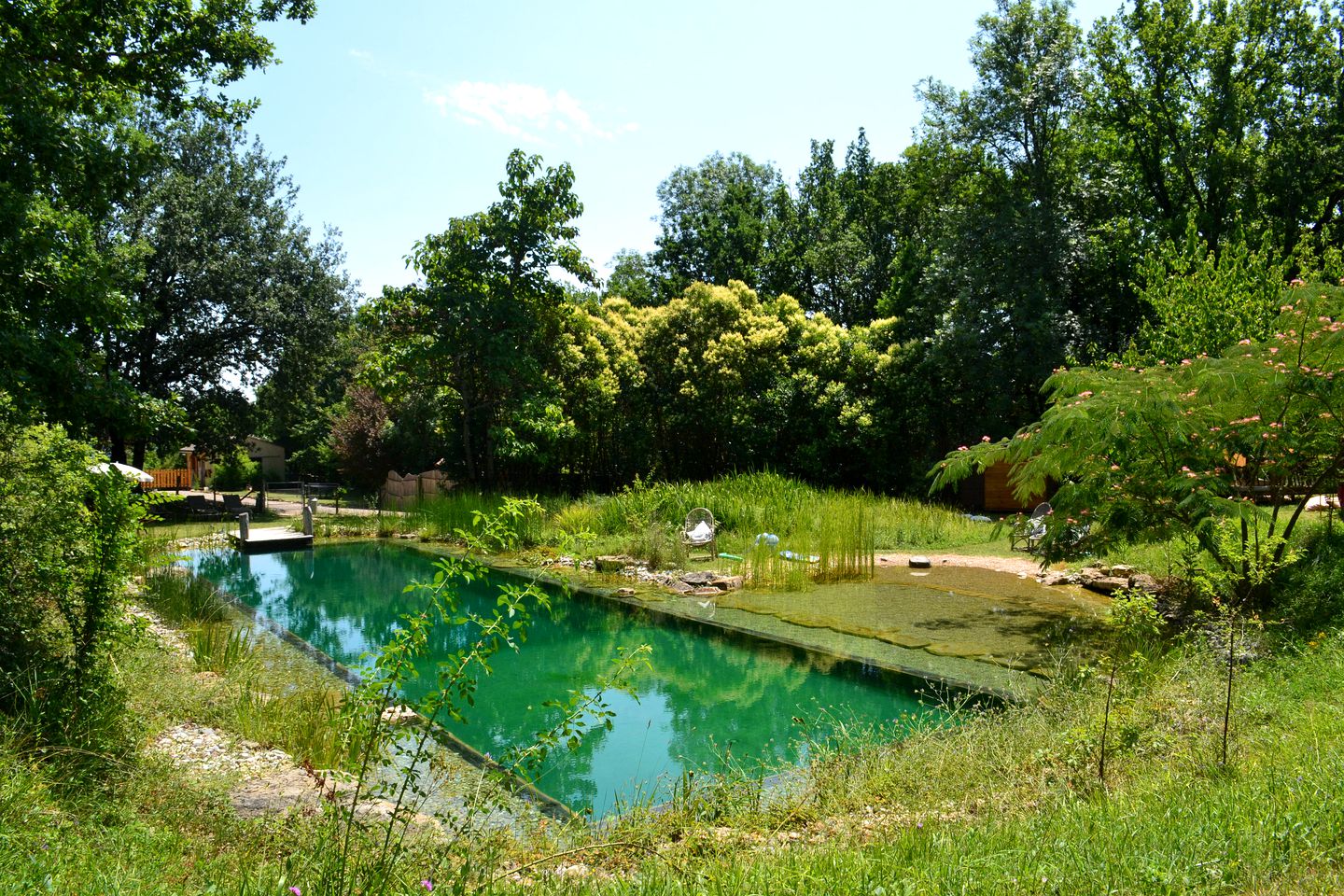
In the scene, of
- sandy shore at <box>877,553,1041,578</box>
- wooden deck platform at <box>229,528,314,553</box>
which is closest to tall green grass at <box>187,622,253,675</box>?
sandy shore at <box>877,553,1041,578</box>

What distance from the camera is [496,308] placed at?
1744 centimetres

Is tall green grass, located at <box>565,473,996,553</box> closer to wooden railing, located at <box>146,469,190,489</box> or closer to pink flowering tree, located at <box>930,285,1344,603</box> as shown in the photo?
pink flowering tree, located at <box>930,285,1344,603</box>

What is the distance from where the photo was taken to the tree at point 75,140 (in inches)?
267

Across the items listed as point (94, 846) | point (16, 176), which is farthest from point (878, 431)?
point (94, 846)

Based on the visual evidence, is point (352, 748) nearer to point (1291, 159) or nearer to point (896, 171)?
point (1291, 159)

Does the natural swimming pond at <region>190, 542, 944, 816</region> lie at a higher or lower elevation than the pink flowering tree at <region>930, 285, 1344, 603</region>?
lower

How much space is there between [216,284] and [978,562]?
18.9 meters

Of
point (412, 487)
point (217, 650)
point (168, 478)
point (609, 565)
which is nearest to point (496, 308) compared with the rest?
→ point (412, 487)

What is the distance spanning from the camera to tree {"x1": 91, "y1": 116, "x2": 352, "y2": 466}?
65.7ft

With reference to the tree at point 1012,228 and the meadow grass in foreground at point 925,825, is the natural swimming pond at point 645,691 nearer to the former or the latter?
the meadow grass in foreground at point 925,825

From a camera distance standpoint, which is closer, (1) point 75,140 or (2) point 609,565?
(1) point 75,140

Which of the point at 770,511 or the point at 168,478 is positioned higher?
the point at 770,511

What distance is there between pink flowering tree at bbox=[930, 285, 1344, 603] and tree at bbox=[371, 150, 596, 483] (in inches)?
457

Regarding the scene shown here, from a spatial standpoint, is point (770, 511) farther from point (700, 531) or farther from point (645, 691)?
point (645, 691)
